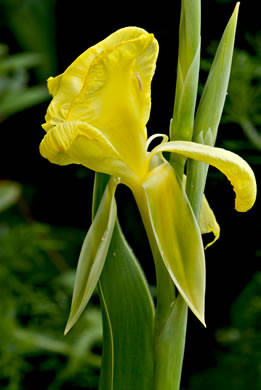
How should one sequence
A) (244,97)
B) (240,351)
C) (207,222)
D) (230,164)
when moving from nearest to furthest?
(230,164), (207,222), (244,97), (240,351)

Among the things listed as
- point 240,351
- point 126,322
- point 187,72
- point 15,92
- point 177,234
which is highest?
point 187,72

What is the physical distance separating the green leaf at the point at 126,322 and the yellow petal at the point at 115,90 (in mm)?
111

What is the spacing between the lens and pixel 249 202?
490 mm

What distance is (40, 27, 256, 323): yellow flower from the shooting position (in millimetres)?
489

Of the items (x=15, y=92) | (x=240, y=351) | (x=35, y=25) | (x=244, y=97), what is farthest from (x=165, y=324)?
(x=35, y=25)

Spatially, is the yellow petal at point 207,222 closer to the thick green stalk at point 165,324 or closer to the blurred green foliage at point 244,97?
the thick green stalk at point 165,324

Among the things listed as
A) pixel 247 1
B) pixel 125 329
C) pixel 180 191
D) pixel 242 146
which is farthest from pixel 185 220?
pixel 247 1

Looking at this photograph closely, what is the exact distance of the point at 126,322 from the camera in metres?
0.59

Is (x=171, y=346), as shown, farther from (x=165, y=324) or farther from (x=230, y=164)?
(x=230, y=164)

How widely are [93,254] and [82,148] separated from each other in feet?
0.32

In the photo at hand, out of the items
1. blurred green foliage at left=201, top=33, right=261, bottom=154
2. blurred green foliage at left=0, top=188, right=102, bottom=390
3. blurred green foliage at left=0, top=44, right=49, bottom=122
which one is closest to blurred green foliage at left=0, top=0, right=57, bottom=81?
blurred green foliage at left=0, top=44, right=49, bottom=122

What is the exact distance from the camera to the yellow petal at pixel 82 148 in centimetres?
49

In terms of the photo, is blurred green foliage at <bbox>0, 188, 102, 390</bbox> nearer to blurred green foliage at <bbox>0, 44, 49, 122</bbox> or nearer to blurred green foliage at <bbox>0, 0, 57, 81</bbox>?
blurred green foliage at <bbox>0, 44, 49, 122</bbox>

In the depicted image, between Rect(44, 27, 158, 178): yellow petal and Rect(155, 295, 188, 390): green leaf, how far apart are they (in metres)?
0.14
